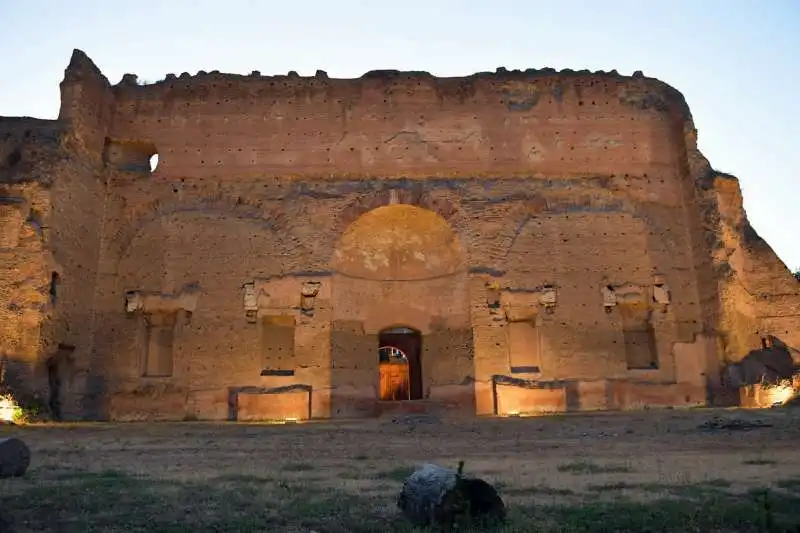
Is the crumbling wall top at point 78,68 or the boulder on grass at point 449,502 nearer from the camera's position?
the boulder on grass at point 449,502

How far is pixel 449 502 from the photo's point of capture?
3.53 m

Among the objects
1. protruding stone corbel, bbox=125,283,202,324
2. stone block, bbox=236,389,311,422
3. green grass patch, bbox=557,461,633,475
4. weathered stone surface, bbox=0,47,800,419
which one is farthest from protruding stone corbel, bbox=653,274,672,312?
protruding stone corbel, bbox=125,283,202,324

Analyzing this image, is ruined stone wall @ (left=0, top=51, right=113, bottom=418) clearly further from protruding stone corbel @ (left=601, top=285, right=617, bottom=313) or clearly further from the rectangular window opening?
protruding stone corbel @ (left=601, top=285, right=617, bottom=313)

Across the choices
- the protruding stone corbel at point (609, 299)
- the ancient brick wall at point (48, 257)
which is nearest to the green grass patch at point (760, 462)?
the protruding stone corbel at point (609, 299)

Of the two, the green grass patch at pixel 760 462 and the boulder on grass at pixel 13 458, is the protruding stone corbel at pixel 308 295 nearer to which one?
the boulder on grass at pixel 13 458

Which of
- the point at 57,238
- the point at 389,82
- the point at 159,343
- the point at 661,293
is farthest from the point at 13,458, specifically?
the point at 661,293

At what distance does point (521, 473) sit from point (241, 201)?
36.7 feet

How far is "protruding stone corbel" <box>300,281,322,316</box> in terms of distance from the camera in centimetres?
1449

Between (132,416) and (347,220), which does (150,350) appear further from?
(347,220)

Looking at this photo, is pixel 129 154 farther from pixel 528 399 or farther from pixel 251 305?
pixel 528 399

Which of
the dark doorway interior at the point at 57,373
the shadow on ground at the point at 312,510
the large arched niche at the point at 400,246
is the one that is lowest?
the shadow on ground at the point at 312,510

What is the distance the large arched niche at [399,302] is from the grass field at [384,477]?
11.3 ft

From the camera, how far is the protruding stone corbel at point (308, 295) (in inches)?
571

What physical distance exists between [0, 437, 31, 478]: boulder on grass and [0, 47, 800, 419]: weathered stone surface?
822 centimetres
